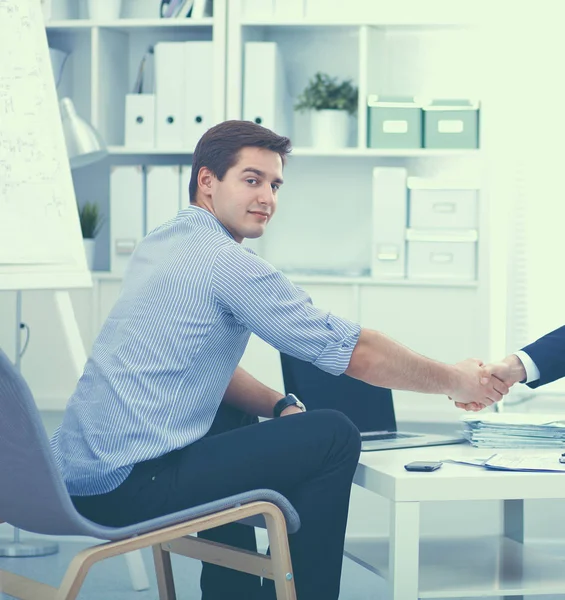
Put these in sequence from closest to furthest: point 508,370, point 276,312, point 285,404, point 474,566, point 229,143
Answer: point 276,312
point 474,566
point 229,143
point 285,404
point 508,370

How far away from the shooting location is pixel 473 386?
2.19 metres

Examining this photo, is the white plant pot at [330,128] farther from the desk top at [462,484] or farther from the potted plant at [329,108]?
the desk top at [462,484]

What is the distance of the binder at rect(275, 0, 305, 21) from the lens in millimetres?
3535

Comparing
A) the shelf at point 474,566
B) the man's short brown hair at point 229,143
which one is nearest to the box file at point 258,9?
the man's short brown hair at point 229,143

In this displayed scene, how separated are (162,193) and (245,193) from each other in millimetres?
1451

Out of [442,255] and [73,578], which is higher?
[442,255]

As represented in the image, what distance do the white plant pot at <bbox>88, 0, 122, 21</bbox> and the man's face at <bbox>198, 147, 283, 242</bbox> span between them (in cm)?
174

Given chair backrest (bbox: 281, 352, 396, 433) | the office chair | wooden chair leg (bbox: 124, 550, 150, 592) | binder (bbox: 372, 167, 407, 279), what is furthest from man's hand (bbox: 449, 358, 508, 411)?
binder (bbox: 372, 167, 407, 279)

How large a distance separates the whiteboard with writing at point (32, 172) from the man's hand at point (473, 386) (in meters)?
1.14

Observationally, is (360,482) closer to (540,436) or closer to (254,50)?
(540,436)

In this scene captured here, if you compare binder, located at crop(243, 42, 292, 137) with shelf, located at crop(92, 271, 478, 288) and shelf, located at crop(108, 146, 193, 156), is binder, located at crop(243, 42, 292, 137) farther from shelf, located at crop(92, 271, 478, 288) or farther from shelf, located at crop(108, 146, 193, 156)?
shelf, located at crop(92, 271, 478, 288)

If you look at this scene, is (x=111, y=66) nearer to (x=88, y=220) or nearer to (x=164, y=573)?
(x=88, y=220)

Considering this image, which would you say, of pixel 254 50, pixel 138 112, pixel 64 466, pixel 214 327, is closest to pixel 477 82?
pixel 254 50

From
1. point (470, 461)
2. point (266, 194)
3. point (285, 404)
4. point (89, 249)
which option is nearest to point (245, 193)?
point (266, 194)
